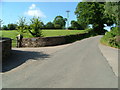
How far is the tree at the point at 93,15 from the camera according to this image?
1798 inches

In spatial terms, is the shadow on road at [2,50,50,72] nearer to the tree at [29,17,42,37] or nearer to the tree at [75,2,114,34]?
the tree at [29,17,42,37]

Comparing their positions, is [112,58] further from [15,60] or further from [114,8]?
[114,8]

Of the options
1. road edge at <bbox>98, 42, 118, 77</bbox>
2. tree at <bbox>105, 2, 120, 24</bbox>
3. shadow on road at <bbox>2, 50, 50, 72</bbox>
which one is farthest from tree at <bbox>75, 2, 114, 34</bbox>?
shadow on road at <bbox>2, 50, 50, 72</bbox>

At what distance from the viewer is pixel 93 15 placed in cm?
4556

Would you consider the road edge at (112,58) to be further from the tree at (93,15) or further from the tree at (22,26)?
the tree at (93,15)

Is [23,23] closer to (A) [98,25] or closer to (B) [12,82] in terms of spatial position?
(B) [12,82]

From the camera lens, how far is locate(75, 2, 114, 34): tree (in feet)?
150

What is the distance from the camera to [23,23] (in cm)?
2136

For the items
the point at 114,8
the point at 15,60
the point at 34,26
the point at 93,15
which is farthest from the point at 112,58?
the point at 93,15

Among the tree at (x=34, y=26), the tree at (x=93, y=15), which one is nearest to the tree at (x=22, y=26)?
the tree at (x=34, y=26)

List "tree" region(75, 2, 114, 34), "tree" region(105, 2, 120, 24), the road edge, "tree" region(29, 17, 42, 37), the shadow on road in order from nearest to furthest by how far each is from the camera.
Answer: the road edge → the shadow on road → "tree" region(105, 2, 120, 24) → "tree" region(29, 17, 42, 37) → "tree" region(75, 2, 114, 34)

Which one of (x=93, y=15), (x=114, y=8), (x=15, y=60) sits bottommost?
(x=15, y=60)

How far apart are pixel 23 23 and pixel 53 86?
695 inches

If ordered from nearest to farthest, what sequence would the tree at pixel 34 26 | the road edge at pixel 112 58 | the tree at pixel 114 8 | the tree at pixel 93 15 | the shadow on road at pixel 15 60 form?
1. the road edge at pixel 112 58
2. the shadow on road at pixel 15 60
3. the tree at pixel 114 8
4. the tree at pixel 34 26
5. the tree at pixel 93 15
